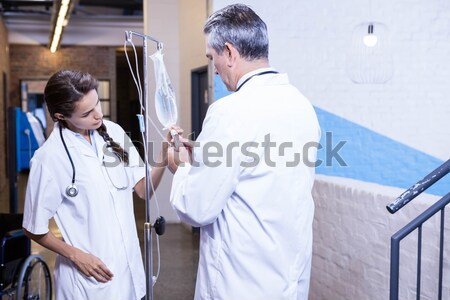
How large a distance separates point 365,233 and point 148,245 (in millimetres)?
1636

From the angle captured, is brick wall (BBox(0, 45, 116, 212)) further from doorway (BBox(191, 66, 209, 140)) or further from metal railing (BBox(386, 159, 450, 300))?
metal railing (BBox(386, 159, 450, 300))

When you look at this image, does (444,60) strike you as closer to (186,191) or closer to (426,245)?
(426,245)

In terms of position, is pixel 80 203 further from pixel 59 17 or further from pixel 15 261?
pixel 59 17

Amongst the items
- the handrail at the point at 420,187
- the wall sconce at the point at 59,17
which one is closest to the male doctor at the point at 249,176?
the handrail at the point at 420,187

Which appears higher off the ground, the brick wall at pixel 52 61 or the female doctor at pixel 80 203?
the brick wall at pixel 52 61

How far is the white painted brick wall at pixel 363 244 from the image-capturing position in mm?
2420

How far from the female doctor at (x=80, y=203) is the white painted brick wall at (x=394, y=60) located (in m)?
3.14

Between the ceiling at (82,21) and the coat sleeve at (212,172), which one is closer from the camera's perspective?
the coat sleeve at (212,172)

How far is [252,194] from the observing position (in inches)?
55.2

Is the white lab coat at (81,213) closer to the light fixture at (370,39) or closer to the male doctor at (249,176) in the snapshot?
the male doctor at (249,176)

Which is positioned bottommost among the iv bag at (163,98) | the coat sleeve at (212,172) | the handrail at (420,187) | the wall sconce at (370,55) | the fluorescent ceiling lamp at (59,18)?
the handrail at (420,187)

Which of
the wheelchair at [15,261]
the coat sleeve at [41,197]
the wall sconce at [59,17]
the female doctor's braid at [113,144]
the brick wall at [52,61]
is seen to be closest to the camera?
the coat sleeve at [41,197]

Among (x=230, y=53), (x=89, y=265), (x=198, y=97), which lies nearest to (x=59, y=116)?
(x=89, y=265)

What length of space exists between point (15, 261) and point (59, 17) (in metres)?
6.00
